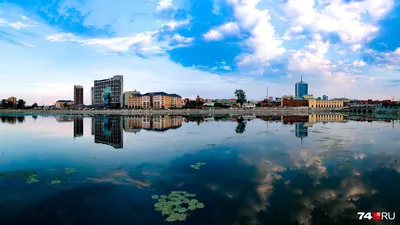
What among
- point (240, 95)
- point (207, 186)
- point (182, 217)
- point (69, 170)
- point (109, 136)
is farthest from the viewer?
point (240, 95)

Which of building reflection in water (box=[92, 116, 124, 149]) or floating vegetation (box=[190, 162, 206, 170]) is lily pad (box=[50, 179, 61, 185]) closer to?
floating vegetation (box=[190, 162, 206, 170])

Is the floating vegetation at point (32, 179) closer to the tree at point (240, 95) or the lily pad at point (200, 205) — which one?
the lily pad at point (200, 205)

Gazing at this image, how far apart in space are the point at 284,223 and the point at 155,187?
5217mm

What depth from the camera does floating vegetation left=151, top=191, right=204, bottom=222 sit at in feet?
25.2

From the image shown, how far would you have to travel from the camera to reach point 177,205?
8.45 m

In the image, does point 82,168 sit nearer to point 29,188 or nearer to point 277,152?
point 29,188

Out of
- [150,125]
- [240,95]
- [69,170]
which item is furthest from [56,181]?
[240,95]

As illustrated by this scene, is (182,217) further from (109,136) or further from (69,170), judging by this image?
(109,136)

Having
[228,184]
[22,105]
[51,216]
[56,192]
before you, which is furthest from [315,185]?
[22,105]

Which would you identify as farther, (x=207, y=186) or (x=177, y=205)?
(x=207, y=186)

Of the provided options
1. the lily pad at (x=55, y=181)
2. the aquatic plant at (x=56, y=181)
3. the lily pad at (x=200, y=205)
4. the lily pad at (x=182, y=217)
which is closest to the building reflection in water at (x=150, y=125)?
the aquatic plant at (x=56, y=181)

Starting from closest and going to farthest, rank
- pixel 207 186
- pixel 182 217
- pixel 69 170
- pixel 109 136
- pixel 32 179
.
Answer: pixel 182 217, pixel 207 186, pixel 32 179, pixel 69 170, pixel 109 136

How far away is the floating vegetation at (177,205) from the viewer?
767 centimetres

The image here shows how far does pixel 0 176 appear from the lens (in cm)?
1198
